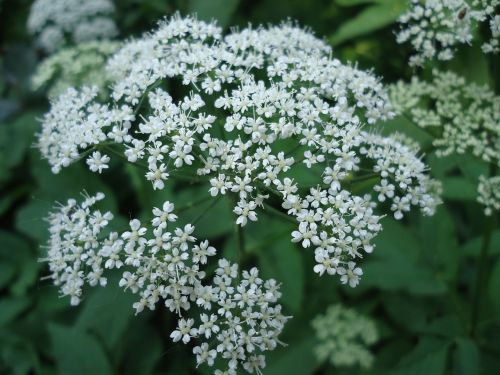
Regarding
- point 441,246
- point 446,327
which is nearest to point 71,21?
point 441,246

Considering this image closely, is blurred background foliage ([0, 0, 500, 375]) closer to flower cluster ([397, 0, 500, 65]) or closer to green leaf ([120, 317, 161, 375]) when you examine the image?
green leaf ([120, 317, 161, 375])

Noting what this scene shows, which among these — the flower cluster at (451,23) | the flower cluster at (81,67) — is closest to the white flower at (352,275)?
the flower cluster at (451,23)

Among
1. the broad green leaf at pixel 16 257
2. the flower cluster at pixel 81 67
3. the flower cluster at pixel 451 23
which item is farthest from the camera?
the broad green leaf at pixel 16 257

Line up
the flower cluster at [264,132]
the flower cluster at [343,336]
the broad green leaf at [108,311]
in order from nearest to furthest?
1. the flower cluster at [264,132]
2. the broad green leaf at [108,311]
3. the flower cluster at [343,336]

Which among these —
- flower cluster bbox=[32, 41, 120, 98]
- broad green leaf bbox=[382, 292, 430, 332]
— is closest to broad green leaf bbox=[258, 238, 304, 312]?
broad green leaf bbox=[382, 292, 430, 332]

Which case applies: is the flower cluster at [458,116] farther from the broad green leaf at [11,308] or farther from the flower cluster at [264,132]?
the broad green leaf at [11,308]

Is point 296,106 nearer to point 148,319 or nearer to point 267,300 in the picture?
point 267,300
